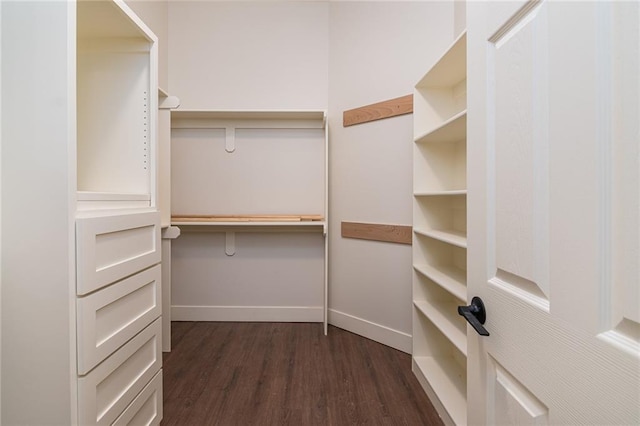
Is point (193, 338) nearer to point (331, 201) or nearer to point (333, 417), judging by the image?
point (333, 417)

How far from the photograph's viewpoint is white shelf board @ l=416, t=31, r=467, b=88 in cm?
142

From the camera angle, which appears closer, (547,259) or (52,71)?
(547,259)

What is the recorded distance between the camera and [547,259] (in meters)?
0.50

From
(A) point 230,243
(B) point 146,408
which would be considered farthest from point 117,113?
(A) point 230,243

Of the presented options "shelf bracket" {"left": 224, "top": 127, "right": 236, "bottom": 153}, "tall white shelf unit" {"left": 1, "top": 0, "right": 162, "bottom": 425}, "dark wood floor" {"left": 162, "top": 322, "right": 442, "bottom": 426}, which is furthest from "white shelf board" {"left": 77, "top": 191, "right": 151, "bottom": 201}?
"shelf bracket" {"left": 224, "top": 127, "right": 236, "bottom": 153}

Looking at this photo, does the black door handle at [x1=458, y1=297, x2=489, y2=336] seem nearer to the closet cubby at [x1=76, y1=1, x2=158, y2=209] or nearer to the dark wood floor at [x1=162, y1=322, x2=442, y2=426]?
the dark wood floor at [x1=162, y1=322, x2=442, y2=426]

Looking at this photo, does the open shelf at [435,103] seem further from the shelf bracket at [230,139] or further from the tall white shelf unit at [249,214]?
the shelf bracket at [230,139]

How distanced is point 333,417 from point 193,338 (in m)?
1.39

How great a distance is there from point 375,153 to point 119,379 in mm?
2049

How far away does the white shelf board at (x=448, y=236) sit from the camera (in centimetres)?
141

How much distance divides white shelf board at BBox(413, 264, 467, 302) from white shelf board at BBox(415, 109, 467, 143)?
798mm

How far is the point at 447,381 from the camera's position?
1.70 metres

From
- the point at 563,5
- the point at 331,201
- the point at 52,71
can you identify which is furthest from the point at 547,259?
the point at 331,201

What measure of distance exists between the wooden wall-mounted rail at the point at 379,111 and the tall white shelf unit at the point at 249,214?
31 cm
